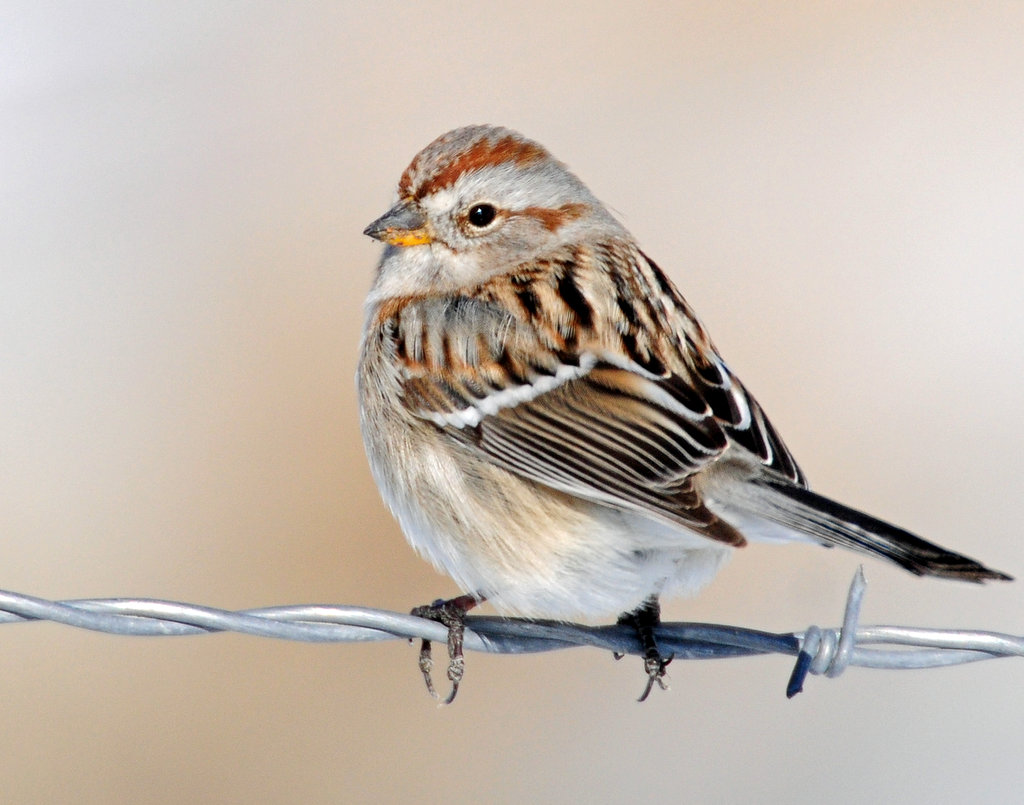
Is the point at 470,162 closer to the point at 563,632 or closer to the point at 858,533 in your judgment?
the point at 563,632

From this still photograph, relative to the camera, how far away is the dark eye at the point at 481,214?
4.09 metres

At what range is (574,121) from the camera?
439 inches

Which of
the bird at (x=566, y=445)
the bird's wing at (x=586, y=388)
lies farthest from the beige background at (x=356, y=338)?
the bird's wing at (x=586, y=388)

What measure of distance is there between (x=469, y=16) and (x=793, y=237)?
423 centimetres

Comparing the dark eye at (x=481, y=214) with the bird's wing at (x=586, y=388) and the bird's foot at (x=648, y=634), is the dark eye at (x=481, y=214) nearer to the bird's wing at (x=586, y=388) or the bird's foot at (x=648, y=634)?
the bird's wing at (x=586, y=388)

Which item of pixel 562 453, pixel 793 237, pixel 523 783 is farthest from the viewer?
pixel 793 237

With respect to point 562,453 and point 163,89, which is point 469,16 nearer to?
point 163,89

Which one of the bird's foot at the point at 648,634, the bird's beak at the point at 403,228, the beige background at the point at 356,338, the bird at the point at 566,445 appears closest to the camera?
the bird at the point at 566,445

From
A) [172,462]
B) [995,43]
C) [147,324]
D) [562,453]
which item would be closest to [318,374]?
[172,462]

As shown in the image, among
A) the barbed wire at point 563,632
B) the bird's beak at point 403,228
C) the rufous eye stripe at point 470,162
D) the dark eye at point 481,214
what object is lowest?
the barbed wire at point 563,632

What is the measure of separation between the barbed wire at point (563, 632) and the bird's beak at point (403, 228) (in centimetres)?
147

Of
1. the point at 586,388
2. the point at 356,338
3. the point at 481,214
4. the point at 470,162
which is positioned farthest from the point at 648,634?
the point at 356,338

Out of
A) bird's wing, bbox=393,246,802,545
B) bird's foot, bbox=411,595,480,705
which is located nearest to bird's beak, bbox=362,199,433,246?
bird's wing, bbox=393,246,802,545

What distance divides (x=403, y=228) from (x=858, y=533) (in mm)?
1869
